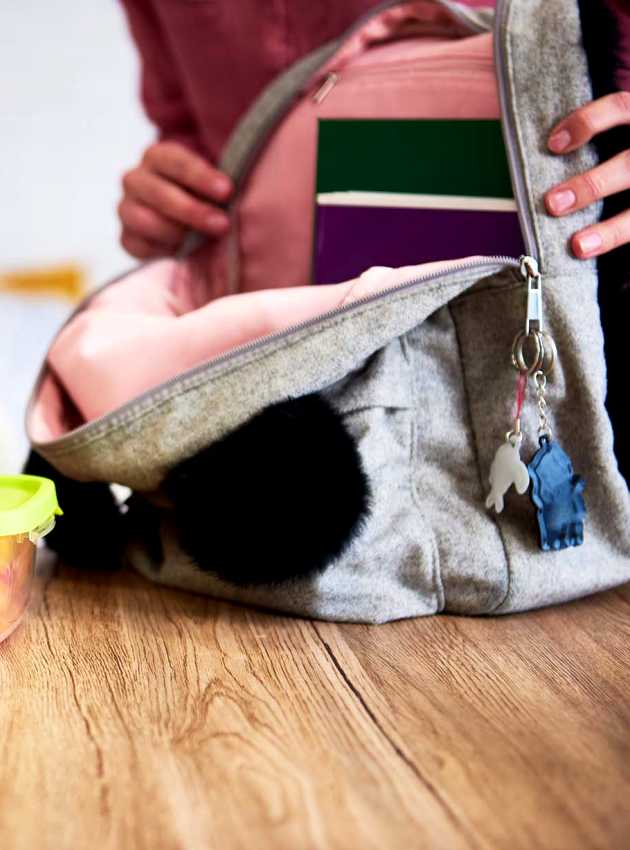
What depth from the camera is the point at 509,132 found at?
0.55 m

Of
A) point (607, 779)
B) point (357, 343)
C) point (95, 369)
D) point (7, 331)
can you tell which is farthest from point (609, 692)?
point (7, 331)

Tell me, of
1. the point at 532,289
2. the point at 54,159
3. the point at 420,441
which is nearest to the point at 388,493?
the point at 420,441

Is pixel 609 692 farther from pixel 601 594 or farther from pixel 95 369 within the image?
pixel 95 369

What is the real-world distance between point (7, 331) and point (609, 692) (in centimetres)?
108

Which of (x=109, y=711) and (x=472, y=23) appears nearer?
(x=109, y=711)

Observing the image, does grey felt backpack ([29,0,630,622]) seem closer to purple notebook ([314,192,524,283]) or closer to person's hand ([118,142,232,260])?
purple notebook ([314,192,524,283])

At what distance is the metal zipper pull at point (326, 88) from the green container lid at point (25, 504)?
0.33 m

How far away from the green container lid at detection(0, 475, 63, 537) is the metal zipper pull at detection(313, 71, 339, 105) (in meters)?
0.33

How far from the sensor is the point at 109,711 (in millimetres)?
445

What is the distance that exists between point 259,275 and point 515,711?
1.21ft

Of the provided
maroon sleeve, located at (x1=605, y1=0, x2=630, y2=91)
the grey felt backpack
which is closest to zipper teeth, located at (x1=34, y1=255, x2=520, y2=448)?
the grey felt backpack

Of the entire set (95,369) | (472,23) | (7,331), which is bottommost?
(7,331)

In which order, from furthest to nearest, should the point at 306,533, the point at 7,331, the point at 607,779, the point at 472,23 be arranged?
the point at 7,331 < the point at 472,23 < the point at 306,533 < the point at 607,779

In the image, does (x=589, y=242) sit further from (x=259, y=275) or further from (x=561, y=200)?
(x=259, y=275)
